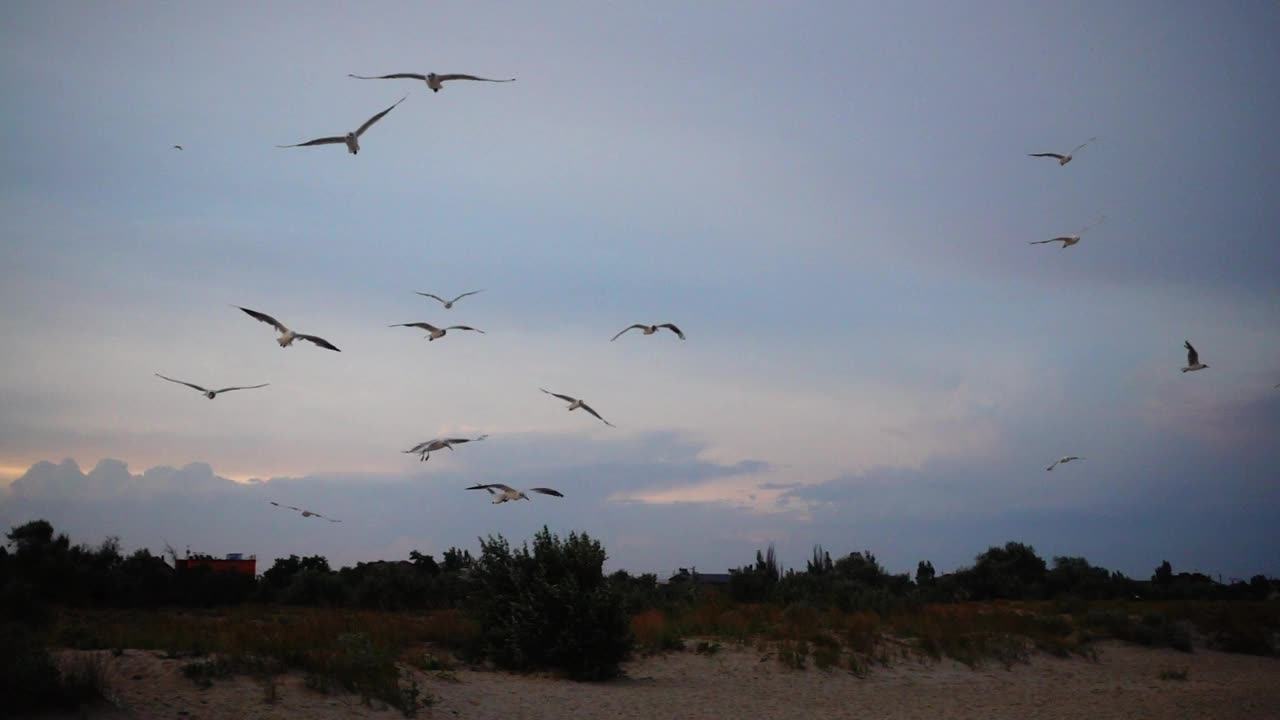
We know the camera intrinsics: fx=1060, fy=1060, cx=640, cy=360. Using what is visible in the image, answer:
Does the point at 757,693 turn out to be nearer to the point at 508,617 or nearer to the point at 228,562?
the point at 508,617

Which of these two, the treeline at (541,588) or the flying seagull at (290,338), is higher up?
the flying seagull at (290,338)

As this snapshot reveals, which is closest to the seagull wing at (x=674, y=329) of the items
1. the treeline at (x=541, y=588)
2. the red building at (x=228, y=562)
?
the treeline at (x=541, y=588)

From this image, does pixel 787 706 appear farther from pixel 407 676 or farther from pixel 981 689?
pixel 407 676

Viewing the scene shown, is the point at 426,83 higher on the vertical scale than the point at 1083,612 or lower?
higher

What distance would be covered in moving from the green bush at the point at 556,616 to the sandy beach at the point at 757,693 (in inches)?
19.9

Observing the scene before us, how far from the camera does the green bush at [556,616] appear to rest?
2069 cm

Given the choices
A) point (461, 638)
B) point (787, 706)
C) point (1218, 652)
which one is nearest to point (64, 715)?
point (461, 638)

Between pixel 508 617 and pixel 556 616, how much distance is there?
1.05 metres

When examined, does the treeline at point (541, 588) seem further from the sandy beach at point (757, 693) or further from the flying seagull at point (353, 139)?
the flying seagull at point (353, 139)

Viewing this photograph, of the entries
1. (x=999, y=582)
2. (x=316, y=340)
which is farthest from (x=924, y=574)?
(x=316, y=340)

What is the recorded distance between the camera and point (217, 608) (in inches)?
1233

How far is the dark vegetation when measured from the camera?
56.0 feet

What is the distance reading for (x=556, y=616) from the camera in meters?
20.9

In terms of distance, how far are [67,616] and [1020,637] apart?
2398 centimetres
